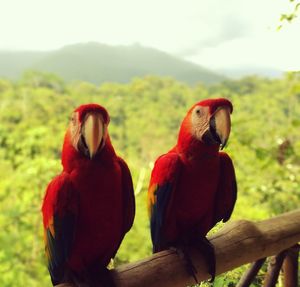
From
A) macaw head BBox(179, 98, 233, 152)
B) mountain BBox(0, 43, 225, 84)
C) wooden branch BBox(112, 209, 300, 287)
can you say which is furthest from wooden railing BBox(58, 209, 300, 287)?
mountain BBox(0, 43, 225, 84)

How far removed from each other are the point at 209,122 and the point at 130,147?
15.2ft

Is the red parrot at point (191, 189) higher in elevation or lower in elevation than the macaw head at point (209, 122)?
lower

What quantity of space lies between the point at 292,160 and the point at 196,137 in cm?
158

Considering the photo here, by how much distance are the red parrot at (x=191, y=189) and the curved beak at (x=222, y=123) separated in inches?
1.3

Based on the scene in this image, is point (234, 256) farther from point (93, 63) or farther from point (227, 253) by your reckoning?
point (93, 63)

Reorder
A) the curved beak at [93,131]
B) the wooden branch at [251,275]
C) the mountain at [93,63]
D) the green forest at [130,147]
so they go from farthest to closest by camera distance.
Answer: the mountain at [93,63] → the green forest at [130,147] → the wooden branch at [251,275] → the curved beak at [93,131]

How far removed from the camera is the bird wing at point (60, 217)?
0.65 metres

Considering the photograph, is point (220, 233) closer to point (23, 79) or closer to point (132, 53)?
point (23, 79)

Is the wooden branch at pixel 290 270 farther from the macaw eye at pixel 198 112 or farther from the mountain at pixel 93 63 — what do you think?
the mountain at pixel 93 63

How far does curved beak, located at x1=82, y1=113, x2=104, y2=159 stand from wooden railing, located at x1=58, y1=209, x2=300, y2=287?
0.24 m

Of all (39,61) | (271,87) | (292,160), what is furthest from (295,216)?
(39,61)

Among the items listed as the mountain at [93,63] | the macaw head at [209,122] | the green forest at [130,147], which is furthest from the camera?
the mountain at [93,63]

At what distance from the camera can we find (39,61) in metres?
10.1

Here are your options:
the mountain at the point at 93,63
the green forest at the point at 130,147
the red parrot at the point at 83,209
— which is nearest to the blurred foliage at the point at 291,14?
the green forest at the point at 130,147
